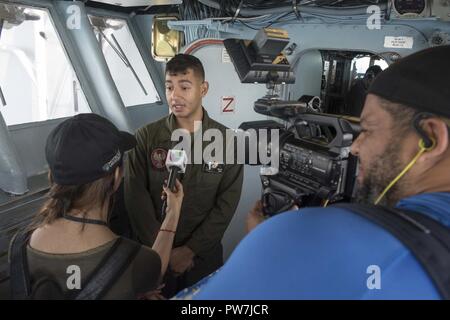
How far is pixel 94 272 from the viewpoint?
3.29 ft

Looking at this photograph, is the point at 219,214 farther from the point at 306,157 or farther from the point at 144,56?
the point at 144,56

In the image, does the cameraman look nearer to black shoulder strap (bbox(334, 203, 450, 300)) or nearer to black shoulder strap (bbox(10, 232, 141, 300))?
black shoulder strap (bbox(334, 203, 450, 300))

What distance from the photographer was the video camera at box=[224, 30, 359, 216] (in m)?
1.07

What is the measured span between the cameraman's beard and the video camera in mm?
232

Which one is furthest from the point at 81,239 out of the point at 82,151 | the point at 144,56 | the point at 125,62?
the point at 144,56

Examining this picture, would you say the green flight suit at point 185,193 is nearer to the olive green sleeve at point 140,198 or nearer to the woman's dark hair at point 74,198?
the olive green sleeve at point 140,198

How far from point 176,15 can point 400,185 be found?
3110 millimetres

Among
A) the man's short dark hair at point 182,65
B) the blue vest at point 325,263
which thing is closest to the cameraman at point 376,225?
the blue vest at point 325,263

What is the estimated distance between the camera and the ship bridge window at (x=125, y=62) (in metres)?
4.36

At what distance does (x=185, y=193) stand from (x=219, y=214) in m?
0.18

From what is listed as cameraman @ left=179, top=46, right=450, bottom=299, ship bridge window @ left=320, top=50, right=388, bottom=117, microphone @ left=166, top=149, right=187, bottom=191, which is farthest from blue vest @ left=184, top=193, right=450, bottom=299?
ship bridge window @ left=320, top=50, right=388, bottom=117

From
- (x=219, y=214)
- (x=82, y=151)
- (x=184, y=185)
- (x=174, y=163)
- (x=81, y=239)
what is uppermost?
(x=82, y=151)
